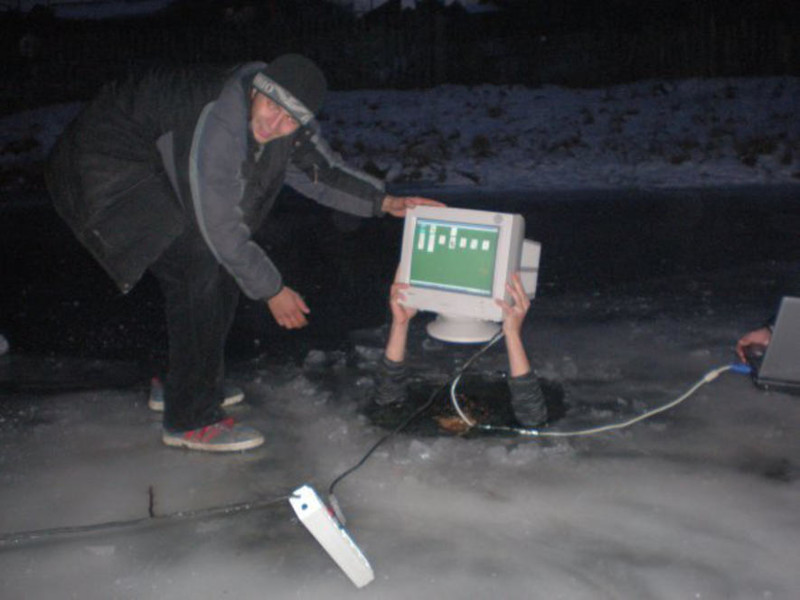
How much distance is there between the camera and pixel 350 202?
3.83 m

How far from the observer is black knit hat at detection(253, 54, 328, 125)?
283cm

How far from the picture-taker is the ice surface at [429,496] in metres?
2.59

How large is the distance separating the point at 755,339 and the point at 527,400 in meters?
1.25

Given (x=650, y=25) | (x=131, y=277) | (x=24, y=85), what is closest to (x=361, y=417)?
(x=131, y=277)

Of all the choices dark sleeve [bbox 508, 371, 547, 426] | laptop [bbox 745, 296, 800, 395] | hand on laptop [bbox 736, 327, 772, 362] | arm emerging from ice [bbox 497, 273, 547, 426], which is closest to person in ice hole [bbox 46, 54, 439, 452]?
arm emerging from ice [bbox 497, 273, 547, 426]

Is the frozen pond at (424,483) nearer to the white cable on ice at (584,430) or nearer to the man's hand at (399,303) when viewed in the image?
the white cable on ice at (584,430)

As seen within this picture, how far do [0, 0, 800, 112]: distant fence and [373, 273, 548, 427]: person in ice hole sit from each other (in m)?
16.8

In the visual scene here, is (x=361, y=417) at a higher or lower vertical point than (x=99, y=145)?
lower

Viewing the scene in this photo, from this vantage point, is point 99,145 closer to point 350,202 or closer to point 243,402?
point 350,202

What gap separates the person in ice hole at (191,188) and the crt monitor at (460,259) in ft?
2.27

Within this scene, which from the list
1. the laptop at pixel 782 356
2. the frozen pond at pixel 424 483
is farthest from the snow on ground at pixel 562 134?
the laptop at pixel 782 356

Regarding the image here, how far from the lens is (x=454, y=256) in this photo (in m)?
3.70

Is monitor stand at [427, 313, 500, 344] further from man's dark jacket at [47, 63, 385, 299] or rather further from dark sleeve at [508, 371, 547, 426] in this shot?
man's dark jacket at [47, 63, 385, 299]

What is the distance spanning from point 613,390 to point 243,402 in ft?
6.27
